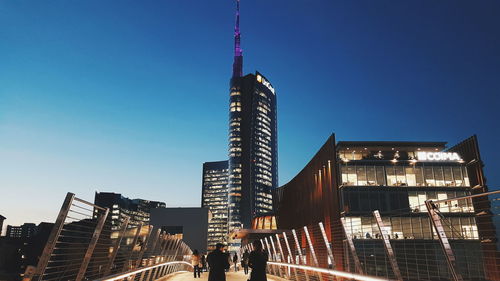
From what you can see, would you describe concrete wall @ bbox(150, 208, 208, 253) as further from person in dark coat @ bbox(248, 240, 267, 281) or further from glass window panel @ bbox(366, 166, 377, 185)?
person in dark coat @ bbox(248, 240, 267, 281)

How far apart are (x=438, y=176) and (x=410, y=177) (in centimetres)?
351

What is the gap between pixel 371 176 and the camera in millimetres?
46562

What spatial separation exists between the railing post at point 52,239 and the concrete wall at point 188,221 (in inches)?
3092

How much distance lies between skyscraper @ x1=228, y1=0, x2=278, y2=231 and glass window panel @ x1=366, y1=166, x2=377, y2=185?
133075 millimetres

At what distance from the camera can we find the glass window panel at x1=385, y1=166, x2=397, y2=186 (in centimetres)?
4675

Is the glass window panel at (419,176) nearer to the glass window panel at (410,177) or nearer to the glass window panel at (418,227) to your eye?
the glass window panel at (410,177)

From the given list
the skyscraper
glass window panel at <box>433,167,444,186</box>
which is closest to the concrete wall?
glass window panel at <box>433,167,444,186</box>

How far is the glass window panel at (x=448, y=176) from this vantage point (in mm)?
47034

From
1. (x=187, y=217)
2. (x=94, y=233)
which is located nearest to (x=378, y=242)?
(x=94, y=233)

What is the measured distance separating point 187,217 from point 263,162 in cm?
11407

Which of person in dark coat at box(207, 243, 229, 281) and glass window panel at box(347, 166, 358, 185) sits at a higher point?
glass window panel at box(347, 166, 358, 185)

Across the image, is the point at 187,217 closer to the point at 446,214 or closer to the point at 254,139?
the point at 446,214

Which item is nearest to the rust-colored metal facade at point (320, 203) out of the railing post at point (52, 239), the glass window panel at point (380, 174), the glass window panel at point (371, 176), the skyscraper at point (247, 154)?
the glass window panel at point (371, 176)

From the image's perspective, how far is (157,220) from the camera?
8262 cm
